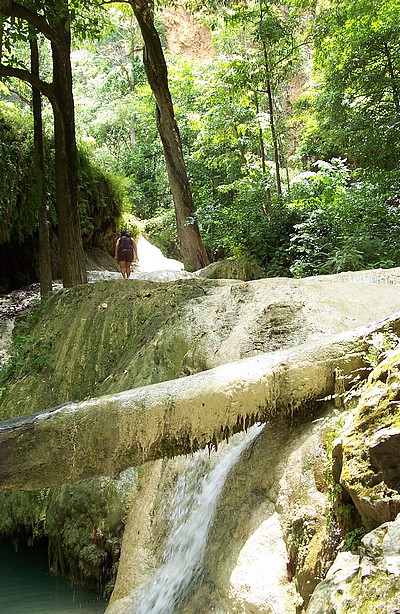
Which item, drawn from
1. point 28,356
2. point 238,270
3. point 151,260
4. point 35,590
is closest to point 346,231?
point 238,270

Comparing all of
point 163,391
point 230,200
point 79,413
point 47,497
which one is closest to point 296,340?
point 163,391

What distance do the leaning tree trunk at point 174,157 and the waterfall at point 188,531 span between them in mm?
7822

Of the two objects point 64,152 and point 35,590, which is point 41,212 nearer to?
point 64,152

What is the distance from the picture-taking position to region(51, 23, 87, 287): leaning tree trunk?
8.97 m

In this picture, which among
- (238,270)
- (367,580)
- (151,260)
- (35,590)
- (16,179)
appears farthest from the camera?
(151,260)

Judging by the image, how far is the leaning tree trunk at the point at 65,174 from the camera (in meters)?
8.97

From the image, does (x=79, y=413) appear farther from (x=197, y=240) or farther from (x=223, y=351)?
(x=197, y=240)

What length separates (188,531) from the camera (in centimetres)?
376

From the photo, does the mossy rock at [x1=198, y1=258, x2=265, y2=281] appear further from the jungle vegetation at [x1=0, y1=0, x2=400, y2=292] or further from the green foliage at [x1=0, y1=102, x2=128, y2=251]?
the green foliage at [x1=0, y1=102, x2=128, y2=251]

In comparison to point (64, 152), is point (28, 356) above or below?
below

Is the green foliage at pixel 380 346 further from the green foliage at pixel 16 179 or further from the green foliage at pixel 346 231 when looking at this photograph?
the green foliage at pixel 16 179

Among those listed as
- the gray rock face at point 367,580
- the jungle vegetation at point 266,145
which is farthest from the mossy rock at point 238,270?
the gray rock face at point 367,580

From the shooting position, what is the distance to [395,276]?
606 centimetres

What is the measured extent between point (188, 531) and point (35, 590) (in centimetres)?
190
